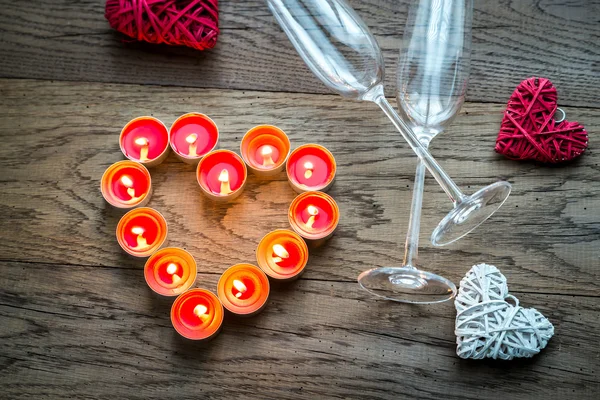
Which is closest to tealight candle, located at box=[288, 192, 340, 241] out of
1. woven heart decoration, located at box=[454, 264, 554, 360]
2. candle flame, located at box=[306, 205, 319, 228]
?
candle flame, located at box=[306, 205, 319, 228]

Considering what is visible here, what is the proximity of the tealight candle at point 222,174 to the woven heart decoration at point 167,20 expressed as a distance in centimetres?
19

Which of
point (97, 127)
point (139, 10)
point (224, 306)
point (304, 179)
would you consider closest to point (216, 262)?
point (224, 306)

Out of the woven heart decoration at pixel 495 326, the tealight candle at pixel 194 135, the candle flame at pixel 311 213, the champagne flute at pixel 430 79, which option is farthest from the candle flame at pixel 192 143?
the woven heart decoration at pixel 495 326

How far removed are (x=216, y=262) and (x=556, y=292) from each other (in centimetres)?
52

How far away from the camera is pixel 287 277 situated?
1.02 m

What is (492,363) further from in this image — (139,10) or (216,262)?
(139,10)

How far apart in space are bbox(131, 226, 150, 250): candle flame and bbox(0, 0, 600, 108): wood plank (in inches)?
10.1

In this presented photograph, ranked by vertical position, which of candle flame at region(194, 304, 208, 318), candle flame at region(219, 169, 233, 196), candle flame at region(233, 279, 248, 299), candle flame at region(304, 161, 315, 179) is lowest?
candle flame at region(194, 304, 208, 318)

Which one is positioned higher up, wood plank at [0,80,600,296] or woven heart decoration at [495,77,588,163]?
woven heart decoration at [495,77,588,163]

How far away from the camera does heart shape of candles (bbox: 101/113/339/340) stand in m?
1.02

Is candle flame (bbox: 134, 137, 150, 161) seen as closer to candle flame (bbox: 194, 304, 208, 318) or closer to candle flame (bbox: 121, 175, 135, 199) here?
candle flame (bbox: 121, 175, 135, 199)

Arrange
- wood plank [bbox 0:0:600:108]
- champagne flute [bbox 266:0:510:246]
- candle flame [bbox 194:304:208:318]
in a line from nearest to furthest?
champagne flute [bbox 266:0:510:246]
candle flame [bbox 194:304:208:318]
wood plank [bbox 0:0:600:108]

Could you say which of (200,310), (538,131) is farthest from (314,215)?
(538,131)

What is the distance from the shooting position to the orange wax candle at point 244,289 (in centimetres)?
101
